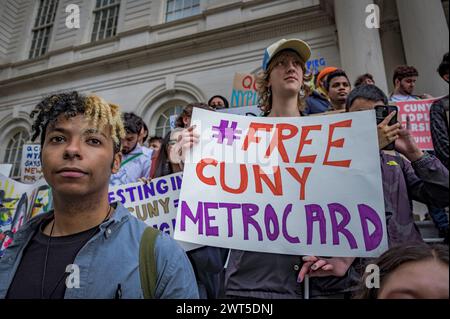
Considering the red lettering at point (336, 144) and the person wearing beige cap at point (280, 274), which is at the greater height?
the red lettering at point (336, 144)

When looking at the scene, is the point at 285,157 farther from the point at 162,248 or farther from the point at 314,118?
the point at 162,248

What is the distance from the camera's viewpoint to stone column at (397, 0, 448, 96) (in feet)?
3.19

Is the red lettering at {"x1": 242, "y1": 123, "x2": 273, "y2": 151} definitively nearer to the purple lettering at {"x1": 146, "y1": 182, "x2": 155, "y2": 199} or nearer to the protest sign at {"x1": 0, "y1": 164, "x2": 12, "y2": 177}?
the purple lettering at {"x1": 146, "y1": 182, "x2": 155, "y2": 199}

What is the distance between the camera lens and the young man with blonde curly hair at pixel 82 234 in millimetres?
863

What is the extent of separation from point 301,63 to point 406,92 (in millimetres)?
619

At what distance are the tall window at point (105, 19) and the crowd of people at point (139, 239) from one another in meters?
0.90

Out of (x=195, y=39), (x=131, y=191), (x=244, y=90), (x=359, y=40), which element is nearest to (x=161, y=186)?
(x=131, y=191)

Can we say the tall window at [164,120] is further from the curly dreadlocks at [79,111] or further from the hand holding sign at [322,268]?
the hand holding sign at [322,268]

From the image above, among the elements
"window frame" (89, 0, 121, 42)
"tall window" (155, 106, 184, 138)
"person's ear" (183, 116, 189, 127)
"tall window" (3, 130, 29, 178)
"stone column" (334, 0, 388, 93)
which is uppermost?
"tall window" (155, 106, 184, 138)

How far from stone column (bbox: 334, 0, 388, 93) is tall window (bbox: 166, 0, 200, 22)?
4.17ft

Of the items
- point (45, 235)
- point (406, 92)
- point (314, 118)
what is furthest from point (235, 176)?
point (406, 92)

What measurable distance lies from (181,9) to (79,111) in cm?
118

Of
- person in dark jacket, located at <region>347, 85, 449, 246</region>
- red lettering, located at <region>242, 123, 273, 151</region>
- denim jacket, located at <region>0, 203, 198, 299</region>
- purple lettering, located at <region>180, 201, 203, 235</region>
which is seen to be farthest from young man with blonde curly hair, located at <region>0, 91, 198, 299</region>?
person in dark jacket, located at <region>347, 85, 449, 246</region>

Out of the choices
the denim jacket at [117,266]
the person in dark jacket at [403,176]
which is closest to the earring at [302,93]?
the person in dark jacket at [403,176]
